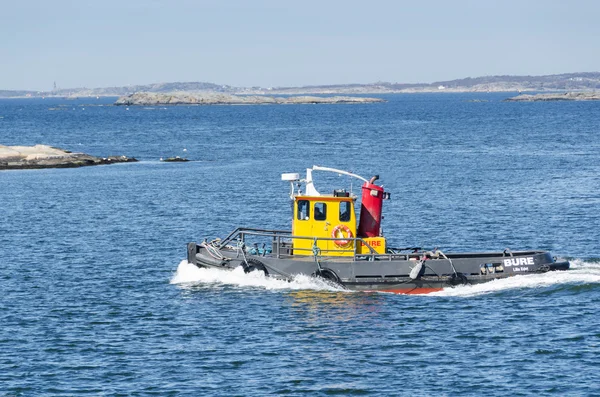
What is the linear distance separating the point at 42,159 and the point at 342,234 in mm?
52630

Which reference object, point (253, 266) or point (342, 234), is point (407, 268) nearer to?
point (342, 234)

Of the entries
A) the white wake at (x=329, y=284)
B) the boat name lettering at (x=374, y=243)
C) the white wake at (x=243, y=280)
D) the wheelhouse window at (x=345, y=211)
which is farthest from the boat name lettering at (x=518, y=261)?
the white wake at (x=243, y=280)

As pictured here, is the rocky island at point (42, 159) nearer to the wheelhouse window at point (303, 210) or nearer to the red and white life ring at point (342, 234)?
the wheelhouse window at point (303, 210)

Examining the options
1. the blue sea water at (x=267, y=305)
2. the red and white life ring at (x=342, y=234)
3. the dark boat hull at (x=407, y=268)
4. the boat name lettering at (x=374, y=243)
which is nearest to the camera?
the blue sea water at (x=267, y=305)

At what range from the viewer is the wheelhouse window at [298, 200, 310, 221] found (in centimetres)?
3344

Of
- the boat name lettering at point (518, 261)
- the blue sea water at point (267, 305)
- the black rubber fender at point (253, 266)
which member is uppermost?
the boat name lettering at point (518, 261)

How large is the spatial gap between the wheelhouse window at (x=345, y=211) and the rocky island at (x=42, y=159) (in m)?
50.3

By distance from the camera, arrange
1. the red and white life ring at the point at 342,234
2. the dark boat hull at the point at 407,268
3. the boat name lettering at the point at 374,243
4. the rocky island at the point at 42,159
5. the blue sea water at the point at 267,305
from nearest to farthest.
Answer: the blue sea water at the point at 267,305 → the dark boat hull at the point at 407,268 → the red and white life ring at the point at 342,234 → the boat name lettering at the point at 374,243 → the rocky island at the point at 42,159

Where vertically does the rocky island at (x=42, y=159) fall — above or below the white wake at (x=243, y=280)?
above

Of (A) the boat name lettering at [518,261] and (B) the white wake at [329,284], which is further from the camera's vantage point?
(A) the boat name lettering at [518,261]

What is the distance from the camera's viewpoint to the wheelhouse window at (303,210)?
33438 mm

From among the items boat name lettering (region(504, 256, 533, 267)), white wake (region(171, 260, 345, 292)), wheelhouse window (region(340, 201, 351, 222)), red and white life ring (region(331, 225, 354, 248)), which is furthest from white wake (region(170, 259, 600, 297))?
wheelhouse window (region(340, 201, 351, 222))

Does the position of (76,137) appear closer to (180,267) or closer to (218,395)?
(180,267)

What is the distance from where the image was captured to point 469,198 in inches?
2215
